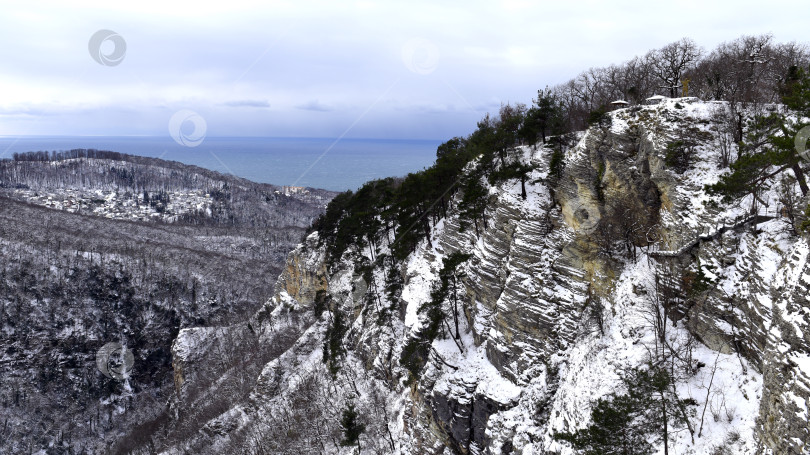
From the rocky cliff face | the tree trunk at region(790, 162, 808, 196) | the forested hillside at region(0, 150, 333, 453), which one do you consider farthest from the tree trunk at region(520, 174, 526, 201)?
the forested hillside at region(0, 150, 333, 453)

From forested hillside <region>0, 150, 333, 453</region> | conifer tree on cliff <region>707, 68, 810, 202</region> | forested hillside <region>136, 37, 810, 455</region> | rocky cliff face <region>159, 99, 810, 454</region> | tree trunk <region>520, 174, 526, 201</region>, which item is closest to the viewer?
conifer tree on cliff <region>707, 68, 810, 202</region>

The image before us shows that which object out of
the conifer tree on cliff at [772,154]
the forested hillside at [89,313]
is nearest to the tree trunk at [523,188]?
the conifer tree on cliff at [772,154]

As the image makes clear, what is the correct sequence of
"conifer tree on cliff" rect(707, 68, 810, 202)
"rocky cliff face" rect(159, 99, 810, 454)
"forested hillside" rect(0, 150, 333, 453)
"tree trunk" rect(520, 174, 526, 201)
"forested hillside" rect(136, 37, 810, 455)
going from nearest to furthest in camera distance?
"conifer tree on cliff" rect(707, 68, 810, 202) < "rocky cliff face" rect(159, 99, 810, 454) < "forested hillside" rect(136, 37, 810, 455) < "tree trunk" rect(520, 174, 526, 201) < "forested hillside" rect(0, 150, 333, 453)

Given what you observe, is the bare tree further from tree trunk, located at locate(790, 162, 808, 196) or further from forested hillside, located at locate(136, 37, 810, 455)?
tree trunk, located at locate(790, 162, 808, 196)

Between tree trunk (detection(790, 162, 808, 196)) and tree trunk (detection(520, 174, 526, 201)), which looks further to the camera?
tree trunk (detection(520, 174, 526, 201))

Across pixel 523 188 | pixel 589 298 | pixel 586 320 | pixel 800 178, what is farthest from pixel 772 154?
pixel 523 188

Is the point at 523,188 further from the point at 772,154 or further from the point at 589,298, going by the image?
the point at 772,154

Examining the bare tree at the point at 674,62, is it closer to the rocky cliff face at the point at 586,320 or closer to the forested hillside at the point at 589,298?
the forested hillside at the point at 589,298

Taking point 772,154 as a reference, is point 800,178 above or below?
below

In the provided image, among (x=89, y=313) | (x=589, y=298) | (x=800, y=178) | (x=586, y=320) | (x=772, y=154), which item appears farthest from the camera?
(x=89, y=313)
